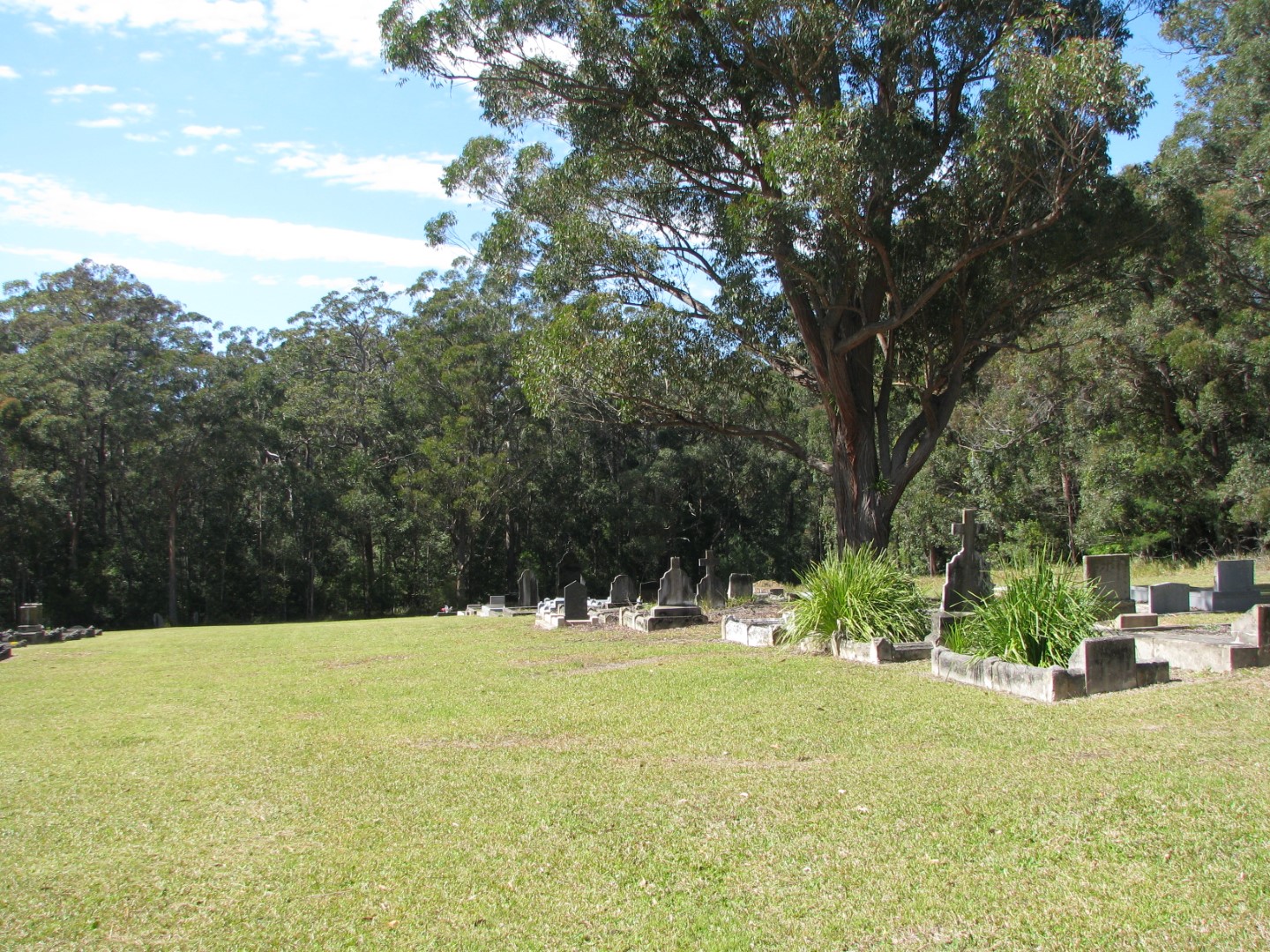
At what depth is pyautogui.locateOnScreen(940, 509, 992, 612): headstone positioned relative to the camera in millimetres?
11867

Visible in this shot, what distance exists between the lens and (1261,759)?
5.54 meters

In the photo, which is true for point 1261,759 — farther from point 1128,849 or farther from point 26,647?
point 26,647

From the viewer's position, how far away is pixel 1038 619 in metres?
8.55

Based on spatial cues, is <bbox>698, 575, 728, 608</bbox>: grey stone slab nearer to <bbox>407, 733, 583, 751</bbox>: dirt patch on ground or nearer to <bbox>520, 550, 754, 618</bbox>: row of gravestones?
<bbox>520, 550, 754, 618</bbox>: row of gravestones

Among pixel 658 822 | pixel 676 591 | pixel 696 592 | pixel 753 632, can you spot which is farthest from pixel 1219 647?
pixel 696 592

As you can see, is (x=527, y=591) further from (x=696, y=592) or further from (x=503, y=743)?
(x=503, y=743)

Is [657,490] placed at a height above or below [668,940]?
above

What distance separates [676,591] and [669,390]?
3.70 metres

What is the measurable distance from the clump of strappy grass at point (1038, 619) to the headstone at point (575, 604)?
34.0 feet

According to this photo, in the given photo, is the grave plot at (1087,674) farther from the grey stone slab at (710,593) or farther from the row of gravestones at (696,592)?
the grey stone slab at (710,593)

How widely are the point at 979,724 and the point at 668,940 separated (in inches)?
155

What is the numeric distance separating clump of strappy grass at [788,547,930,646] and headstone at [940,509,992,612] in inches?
16.6

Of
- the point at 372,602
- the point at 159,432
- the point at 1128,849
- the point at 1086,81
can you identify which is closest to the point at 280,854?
the point at 1128,849

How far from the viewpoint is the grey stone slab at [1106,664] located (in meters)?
7.66
